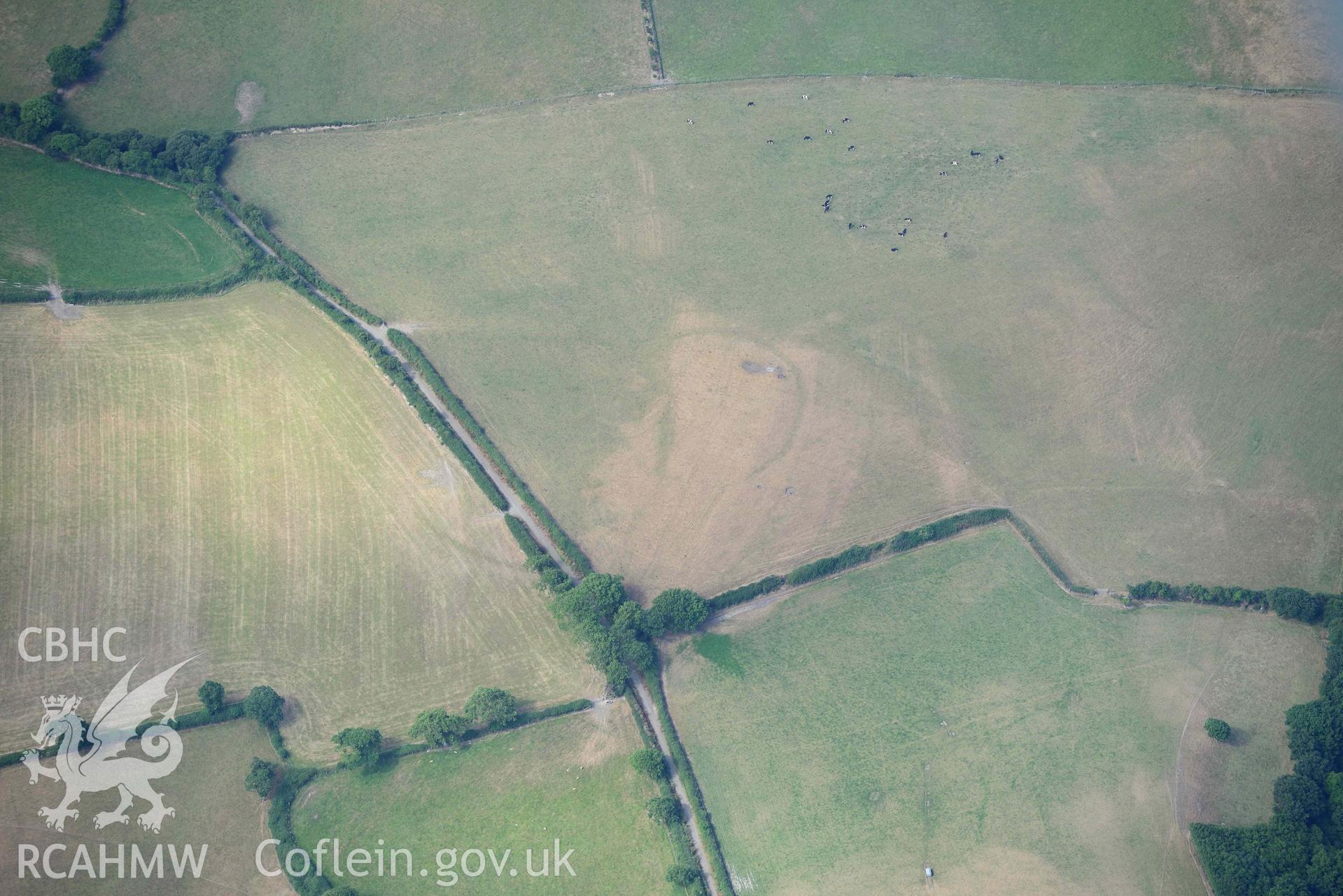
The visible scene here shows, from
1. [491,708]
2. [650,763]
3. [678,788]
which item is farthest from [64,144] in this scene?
[678,788]

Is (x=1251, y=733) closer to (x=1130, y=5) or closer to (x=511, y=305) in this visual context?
(x=511, y=305)

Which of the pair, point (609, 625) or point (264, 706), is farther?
point (609, 625)

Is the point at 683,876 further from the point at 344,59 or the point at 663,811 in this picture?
the point at 344,59

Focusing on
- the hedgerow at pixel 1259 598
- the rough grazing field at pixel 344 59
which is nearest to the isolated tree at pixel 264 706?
the rough grazing field at pixel 344 59

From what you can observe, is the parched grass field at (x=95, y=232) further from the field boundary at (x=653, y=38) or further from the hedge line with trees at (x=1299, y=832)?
the hedge line with trees at (x=1299, y=832)

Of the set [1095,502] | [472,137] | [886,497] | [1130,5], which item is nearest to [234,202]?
[472,137]

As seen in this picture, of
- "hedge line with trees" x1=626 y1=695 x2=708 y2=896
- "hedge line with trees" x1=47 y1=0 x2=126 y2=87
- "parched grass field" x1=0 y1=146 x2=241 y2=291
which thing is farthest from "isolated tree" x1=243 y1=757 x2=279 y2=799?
"hedge line with trees" x1=47 y1=0 x2=126 y2=87
